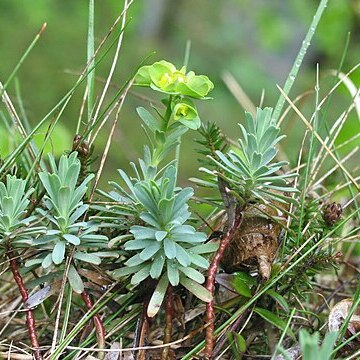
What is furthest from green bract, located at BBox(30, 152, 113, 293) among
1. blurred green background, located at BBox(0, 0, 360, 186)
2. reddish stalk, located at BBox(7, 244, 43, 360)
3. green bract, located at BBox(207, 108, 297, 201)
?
blurred green background, located at BBox(0, 0, 360, 186)

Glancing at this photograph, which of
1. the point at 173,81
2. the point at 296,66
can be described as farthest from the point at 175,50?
the point at 173,81

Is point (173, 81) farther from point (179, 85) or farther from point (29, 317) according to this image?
point (29, 317)

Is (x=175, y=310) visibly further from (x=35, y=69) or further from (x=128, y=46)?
(x=128, y=46)

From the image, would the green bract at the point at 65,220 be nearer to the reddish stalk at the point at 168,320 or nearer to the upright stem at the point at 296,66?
the reddish stalk at the point at 168,320

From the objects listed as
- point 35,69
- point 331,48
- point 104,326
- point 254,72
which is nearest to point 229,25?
point 254,72

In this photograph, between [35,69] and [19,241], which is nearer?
[19,241]

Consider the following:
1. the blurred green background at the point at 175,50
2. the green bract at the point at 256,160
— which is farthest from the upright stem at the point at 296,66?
the blurred green background at the point at 175,50
